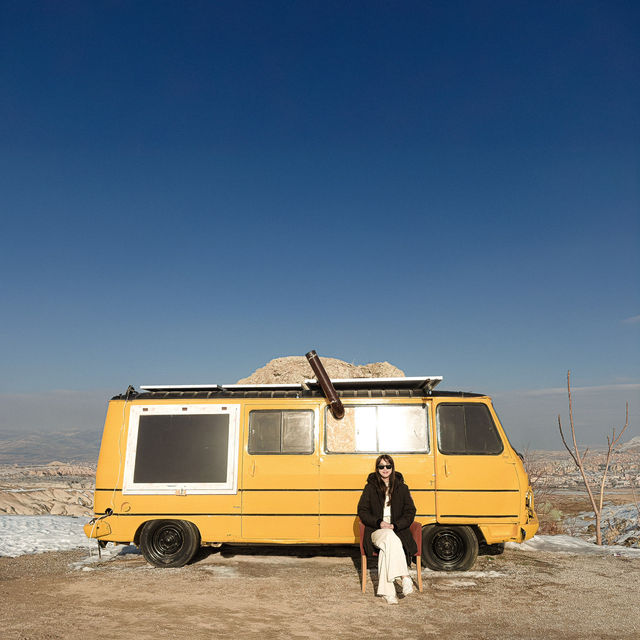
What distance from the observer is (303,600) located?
6.46m

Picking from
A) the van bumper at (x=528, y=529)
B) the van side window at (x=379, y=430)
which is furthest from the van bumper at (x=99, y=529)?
the van bumper at (x=528, y=529)

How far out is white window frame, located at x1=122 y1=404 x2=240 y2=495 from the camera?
26.9 feet

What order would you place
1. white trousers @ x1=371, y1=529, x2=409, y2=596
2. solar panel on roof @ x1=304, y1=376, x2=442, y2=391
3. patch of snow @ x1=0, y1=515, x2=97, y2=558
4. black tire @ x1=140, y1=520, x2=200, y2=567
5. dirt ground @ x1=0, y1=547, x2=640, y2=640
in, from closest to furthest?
dirt ground @ x1=0, y1=547, x2=640, y2=640 → white trousers @ x1=371, y1=529, x2=409, y2=596 → solar panel on roof @ x1=304, y1=376, x2=442, y2=391 → black tire @ x1=140, y1=520, x2=200, y2=567 → patch of snow @ x1=0, y1=515, x2=97, y2=558

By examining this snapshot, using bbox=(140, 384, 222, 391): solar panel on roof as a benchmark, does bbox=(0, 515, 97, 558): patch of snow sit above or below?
below

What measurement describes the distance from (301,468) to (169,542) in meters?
2.52

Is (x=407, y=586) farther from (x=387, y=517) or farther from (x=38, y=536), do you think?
(x=38, y=536)

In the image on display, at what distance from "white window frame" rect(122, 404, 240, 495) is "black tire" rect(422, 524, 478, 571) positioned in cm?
309

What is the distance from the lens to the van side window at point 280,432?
8.23 metres

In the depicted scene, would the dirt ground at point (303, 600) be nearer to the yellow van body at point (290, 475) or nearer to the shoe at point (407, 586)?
the shoe at point (407, 586)

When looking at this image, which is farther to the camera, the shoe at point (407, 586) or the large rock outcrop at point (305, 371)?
the large rock outcrop at point (305, 371)

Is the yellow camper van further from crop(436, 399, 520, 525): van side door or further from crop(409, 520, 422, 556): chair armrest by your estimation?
crop(409, 520, 422, 556): chair armrest

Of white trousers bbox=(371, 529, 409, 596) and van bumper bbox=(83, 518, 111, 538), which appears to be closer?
white trousers bbox=(371, 529, 409, 596)

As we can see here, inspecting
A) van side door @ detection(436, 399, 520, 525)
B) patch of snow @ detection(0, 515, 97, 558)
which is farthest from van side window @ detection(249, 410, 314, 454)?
patch of snow @ detection(0, 515, 97, 558)

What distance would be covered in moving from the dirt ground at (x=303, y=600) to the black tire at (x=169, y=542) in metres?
0.21
